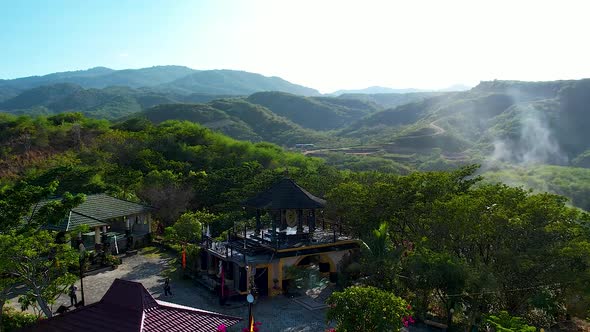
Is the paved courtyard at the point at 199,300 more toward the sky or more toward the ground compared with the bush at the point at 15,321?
more toward the ground

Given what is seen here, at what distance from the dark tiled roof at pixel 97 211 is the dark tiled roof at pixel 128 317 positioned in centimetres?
1847

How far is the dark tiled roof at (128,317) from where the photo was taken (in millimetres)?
9672

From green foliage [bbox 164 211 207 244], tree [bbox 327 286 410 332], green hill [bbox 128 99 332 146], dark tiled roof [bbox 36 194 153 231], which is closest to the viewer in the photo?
tree [bbox 327 286 410 332]

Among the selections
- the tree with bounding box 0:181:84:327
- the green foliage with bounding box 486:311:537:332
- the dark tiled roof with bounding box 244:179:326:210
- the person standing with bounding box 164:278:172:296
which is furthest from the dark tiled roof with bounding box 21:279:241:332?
the dark tiled roof with bounding box 244:179:326:210

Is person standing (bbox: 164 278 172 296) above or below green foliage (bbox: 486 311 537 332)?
below

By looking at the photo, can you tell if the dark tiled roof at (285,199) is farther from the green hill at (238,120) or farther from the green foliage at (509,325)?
the green hill at (238,120)

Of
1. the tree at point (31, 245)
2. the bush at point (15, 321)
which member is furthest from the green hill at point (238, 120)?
the bush at point (15, 321)

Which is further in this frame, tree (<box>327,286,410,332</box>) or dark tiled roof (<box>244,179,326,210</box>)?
dark tiled roof (<box>244,179,326,210</box>)

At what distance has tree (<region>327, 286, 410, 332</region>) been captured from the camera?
44.0ft

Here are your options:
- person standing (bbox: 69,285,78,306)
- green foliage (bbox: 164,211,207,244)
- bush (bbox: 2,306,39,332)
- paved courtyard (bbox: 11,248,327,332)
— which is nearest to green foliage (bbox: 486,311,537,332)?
paved courtyard (bbox: 11,248,327,332)

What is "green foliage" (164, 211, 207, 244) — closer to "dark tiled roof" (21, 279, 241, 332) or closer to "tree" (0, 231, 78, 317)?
"tree" (0, 231, 78, 317)

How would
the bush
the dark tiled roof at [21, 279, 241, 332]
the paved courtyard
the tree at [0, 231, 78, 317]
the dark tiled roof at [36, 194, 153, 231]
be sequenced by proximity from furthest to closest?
the dark tiled roof at [36, 194, 153, 231], the paved courtyard, the bush, the tree at [0, 231, 78, 317], the dark tiled roof at [21, 279, 241, 332]

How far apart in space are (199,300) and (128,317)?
12.5 m

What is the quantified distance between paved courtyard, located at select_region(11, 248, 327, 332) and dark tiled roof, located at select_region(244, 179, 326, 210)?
4.52 meters
